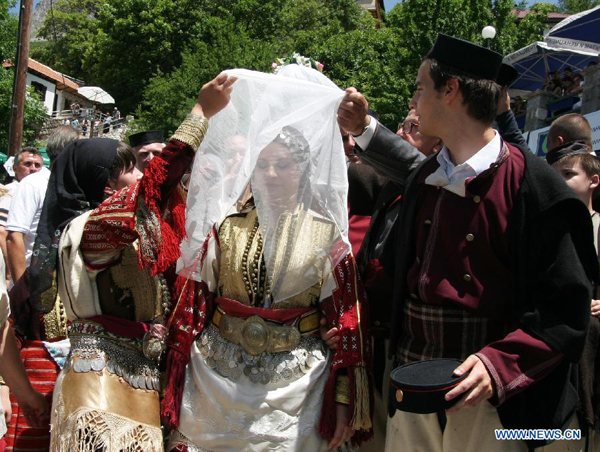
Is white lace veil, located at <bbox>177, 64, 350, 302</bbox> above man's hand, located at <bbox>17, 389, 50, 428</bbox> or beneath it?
above

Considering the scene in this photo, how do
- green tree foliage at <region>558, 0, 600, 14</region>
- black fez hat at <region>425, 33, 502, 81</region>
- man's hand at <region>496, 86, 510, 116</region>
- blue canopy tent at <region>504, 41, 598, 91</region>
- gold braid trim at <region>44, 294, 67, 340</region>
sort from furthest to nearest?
green tree foliage at <region>558, 0, 600, 14</region>
blue canopy tent at <region>504, 41, 598, 91</region>
gold braid trim at <region>44, 294, 67, 340</region>
man's hand at <region>496, 86, 510, 116</region>
black fez hat at <region>425, 33, 502, 81</region>

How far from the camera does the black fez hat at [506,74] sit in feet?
7.74

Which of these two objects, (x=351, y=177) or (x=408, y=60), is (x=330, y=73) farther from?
(x=351, y=177)

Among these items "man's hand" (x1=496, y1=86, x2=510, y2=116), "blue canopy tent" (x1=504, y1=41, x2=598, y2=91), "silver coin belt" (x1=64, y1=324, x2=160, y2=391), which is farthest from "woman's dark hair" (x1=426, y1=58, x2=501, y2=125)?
"blue canopy tent" (x1=504, y1=41, x2=598, y2=91)

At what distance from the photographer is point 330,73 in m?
30.6

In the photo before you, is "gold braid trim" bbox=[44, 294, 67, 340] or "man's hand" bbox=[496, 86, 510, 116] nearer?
"man's hand" bbox=[496, 86, 510, 116]

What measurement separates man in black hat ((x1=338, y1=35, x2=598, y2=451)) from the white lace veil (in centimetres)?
40

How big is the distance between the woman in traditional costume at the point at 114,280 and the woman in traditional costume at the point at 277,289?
0.38ft

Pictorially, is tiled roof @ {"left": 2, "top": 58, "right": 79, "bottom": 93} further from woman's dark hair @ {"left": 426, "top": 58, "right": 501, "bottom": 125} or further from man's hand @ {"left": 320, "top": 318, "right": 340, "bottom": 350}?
woman's dark hair @ {"left": 426, "top": 58, "right": 501, "bottom": 125}

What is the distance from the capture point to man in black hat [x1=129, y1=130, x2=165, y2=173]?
4.71 metres

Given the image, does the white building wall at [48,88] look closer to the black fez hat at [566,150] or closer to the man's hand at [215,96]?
the black fez hat at [566,150]

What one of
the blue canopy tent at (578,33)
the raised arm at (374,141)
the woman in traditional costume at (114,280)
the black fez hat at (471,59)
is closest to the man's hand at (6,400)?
the woman in traditional costume at (114,280)

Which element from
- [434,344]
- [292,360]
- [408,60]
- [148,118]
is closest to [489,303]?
[434,344]

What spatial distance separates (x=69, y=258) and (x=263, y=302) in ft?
2.83
